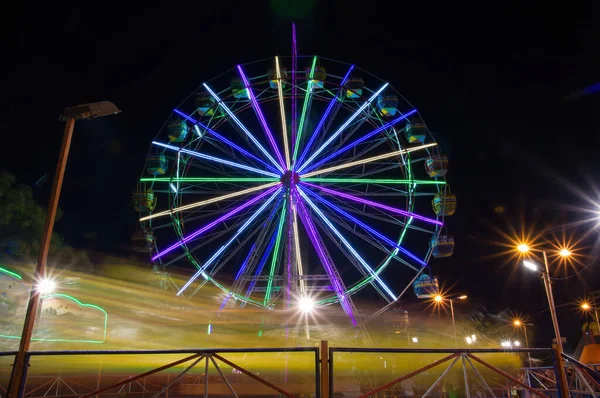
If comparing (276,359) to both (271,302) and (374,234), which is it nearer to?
(271,302)

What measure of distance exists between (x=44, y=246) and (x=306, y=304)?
14167mm

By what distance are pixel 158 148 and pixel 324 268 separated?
31.0 ft

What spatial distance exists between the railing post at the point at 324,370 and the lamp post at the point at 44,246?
3.58 metres

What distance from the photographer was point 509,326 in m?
52.8

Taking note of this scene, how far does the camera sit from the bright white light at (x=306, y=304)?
63.8 feet

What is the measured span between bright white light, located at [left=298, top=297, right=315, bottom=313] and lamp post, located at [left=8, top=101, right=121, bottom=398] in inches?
530

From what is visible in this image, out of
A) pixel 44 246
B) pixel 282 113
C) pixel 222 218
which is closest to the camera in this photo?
pixel 44 246

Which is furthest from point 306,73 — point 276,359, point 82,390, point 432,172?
point 82,390

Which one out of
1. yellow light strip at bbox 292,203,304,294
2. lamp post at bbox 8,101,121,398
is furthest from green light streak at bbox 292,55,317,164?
lamp post at bbox 8,101,121,398

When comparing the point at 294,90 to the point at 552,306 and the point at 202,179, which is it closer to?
the point at 202,179

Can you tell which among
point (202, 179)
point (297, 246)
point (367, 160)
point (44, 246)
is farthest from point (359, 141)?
point (44, 246)

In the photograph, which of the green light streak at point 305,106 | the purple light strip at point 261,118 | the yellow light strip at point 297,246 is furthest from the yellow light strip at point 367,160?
the yellow light strip at point 297,246

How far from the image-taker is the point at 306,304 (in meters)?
19.6

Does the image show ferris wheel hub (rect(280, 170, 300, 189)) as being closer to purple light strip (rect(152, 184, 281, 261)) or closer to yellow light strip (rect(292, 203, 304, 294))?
purple light strip (rect(152, 184, 281, 261))
